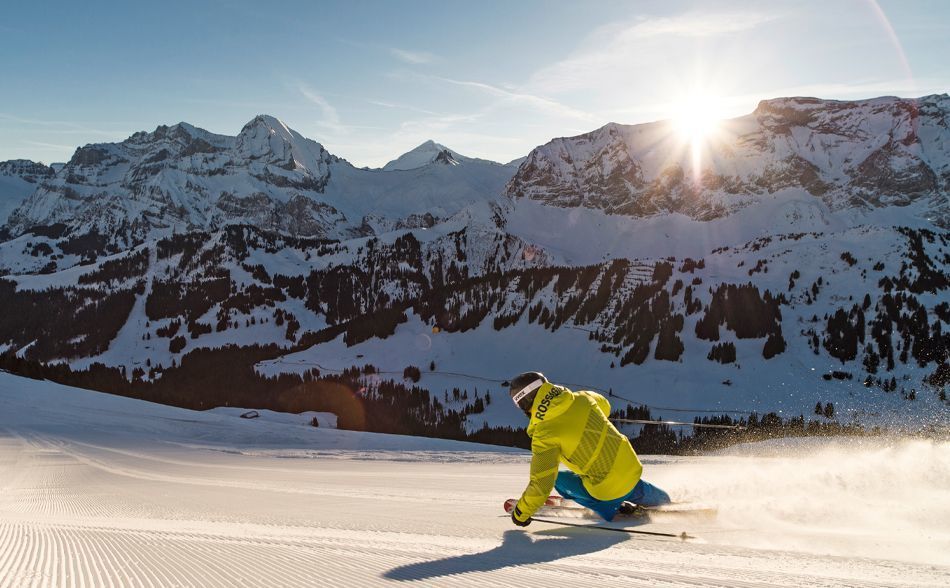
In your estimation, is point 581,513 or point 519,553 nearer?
point 519,553

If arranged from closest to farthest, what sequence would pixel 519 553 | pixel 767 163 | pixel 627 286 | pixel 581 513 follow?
1. pixel 519 553
2. pixel 581 513
3. pixel 627 286
4. pixel 767 163

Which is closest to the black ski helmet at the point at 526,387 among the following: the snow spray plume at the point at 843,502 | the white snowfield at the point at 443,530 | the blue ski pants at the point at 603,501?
the blue ski pants at the point at 603,501

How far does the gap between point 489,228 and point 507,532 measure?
11442 centimetres

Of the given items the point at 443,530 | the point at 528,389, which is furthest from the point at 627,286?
the point at 443,530

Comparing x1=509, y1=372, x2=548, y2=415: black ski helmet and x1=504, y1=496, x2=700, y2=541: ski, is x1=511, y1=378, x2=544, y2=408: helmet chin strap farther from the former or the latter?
x1=504, y1=496, x2=700, y2=541: ski

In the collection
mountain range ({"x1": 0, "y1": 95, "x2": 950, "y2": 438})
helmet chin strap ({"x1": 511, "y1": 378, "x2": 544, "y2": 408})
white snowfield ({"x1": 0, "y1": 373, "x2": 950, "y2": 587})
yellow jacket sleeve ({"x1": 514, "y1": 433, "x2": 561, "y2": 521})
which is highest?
mountain range ({"x1": 0, "y1": 95, "x2": 950, "y2": 438})

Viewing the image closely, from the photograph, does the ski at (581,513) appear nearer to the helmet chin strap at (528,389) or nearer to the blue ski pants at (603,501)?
the blue ski pants at (603,501)

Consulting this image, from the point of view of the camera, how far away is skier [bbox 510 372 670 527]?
5633mm

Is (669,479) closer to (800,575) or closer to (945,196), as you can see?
(800,575)

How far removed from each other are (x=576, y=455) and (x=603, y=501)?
0.66 meters

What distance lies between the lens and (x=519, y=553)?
193 inches

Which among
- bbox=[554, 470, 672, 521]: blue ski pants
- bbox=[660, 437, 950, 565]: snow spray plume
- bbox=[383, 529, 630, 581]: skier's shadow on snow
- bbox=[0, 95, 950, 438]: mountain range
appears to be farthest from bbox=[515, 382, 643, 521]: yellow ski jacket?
bbox=[0, 95, 950, 438]: mountain range

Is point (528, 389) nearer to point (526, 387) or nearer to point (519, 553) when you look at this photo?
point (526, 387)

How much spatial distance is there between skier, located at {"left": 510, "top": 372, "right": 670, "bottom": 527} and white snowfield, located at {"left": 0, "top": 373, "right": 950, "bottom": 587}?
0.36 meters
